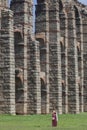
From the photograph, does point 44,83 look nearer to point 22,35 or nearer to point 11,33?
Result: point 22,35

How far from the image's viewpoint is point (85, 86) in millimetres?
74625

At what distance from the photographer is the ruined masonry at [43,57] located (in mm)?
49938

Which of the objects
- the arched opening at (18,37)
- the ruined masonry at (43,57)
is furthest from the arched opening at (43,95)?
the arched opening at (18,37)

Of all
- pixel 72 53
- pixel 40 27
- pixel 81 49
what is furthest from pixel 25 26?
pixel 81 49

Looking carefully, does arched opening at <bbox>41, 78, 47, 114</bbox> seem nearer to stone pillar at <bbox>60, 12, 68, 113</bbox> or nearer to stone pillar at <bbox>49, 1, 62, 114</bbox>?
stone pillar at <bbox>49, 1, 62, 114</bbox>

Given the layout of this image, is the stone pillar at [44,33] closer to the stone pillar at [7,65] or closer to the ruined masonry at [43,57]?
the ruined masonry at [43,57]

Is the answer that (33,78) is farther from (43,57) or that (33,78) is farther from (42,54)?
(42,54)

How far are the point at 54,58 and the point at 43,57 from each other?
2116mm

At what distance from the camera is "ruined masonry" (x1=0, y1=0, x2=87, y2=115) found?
49938 mm

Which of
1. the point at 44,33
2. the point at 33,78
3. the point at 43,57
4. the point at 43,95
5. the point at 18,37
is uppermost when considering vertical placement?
the point at 44,33

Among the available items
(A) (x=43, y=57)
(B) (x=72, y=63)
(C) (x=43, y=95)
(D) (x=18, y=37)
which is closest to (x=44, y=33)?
(A) (x=43, y=57)

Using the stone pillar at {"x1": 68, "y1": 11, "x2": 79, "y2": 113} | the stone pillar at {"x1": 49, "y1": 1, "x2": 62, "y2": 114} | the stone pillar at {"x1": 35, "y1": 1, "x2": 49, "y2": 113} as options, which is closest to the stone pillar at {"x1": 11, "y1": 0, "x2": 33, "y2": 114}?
the stone pillar at {"x1": 35, "y1": 1, "x2": 49, "y2": 113}

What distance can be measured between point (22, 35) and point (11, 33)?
233 inches

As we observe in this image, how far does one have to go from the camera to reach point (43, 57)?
61.8 meters
